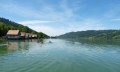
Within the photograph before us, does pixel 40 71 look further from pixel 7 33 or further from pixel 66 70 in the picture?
pixel 7 33

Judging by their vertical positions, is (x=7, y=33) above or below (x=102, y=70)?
above

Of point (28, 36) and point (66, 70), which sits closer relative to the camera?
point (66, 70)

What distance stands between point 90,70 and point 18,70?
31.6 ft

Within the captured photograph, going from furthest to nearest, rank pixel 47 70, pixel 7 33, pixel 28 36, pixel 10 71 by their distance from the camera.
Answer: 1. pixel 28 36
2. pixel 7 33
3. pixel 47 70
4. pixel 10 71

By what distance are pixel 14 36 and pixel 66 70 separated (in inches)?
4831

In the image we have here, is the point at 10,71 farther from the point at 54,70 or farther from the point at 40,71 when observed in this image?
the point at 54,70

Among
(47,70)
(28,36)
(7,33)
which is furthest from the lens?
(28,36)

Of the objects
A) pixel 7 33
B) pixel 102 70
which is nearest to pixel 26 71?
pixel 102 70

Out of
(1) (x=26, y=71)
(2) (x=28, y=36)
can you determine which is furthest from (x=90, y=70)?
(2) (x=28, y=36)

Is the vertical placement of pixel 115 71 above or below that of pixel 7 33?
below

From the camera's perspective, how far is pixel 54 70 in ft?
88.3

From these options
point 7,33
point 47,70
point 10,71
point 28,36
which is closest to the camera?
point 10,71

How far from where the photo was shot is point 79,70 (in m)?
27.3

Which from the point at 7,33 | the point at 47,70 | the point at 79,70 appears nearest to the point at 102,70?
the point at 79,70
